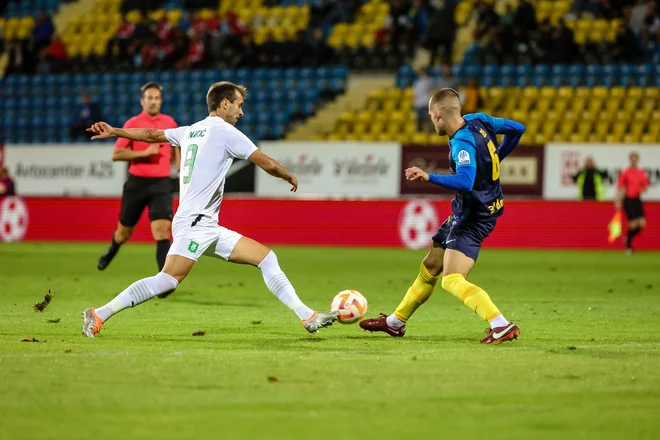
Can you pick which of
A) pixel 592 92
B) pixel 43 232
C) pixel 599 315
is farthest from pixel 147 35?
pixel 599 315

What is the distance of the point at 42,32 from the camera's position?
31656mm

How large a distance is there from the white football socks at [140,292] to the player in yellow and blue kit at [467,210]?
6.38 ft

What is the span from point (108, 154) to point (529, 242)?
10510 mm

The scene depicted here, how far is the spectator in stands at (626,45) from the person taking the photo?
83.7ft

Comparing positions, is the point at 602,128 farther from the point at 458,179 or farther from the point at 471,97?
the point at 458,179

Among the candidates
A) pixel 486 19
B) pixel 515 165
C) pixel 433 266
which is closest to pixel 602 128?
pixel 515 165

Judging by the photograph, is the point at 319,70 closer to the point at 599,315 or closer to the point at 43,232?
the point at 43,232

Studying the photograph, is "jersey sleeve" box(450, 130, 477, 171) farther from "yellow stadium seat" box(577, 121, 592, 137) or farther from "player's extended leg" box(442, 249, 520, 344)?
"yellow stadium seat" box(577, 121, 592, 137)

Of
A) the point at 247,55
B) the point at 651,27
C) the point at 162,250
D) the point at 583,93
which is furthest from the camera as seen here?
the point at 247,55

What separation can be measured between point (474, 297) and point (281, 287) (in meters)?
1.51

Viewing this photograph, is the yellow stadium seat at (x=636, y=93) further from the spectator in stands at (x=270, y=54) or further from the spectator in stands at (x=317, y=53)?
the spectator in stands at (x=270, y=54)

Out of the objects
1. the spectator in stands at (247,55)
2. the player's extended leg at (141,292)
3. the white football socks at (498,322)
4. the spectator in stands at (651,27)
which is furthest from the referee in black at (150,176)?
the spectator in stands at (247,55)

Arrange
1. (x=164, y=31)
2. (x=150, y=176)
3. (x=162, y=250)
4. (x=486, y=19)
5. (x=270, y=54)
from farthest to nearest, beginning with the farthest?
(x=164, y=31), (x=270, y=54), (x=486, y=19), (x=150, y=176), (x=162, y=250)

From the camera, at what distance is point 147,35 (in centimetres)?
3038
